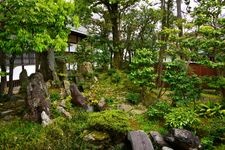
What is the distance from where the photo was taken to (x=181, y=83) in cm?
1709

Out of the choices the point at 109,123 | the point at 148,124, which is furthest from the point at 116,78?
the point at 109,123

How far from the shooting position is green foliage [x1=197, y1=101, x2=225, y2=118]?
1662cm

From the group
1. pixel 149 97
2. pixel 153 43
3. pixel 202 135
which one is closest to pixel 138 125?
pixel 202 135

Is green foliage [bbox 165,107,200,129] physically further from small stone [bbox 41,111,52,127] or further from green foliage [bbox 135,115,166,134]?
small stone [bbox 41,111,52,127]

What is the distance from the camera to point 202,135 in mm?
15367

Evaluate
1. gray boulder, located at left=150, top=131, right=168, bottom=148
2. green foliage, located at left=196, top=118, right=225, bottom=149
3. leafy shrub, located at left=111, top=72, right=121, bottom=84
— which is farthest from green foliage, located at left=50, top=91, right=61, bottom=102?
green foliage, located at left=196, top=118, right=225, bottom=149

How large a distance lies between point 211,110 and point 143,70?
390 centimetres

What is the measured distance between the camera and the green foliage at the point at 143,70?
18406 millimetres

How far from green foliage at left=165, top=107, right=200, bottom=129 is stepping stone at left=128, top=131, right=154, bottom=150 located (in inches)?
83.2

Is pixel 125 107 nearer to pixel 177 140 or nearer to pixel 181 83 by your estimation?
pixel 181 83

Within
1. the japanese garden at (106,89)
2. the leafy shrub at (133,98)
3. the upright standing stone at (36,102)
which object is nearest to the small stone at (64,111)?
the japanese garden at (106,89)

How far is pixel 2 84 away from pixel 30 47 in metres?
6.33

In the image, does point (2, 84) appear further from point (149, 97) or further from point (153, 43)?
point (153, 43)

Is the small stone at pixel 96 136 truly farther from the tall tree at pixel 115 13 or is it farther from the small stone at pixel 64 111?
the tall tree at pixel 115 13
